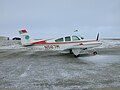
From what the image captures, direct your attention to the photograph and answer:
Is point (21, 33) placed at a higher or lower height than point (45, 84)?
Result: higher

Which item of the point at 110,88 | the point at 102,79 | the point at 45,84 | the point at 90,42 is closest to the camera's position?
the point at 110,88

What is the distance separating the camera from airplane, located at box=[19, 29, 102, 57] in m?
13.5

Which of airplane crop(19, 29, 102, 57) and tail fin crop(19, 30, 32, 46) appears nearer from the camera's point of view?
airplane crop(19, 29, 102, 57)

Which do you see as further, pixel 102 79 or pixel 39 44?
pixel 39 44

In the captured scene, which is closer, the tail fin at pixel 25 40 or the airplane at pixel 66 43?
the airplane at pixel 66 43

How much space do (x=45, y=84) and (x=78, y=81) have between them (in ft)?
3.82

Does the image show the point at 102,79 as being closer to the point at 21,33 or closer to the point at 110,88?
the point at 110,88

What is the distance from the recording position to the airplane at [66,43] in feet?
44.1

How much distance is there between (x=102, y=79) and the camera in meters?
6.09

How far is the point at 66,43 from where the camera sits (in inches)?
544

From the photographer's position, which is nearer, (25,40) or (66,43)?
(66,43)

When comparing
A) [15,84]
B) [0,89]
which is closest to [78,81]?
[15,84]

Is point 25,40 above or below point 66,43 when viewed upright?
above

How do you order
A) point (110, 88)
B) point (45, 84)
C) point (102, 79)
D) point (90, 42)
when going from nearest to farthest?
point (110, 88), point (45, 84), point (102, 79), point (90, 42)
